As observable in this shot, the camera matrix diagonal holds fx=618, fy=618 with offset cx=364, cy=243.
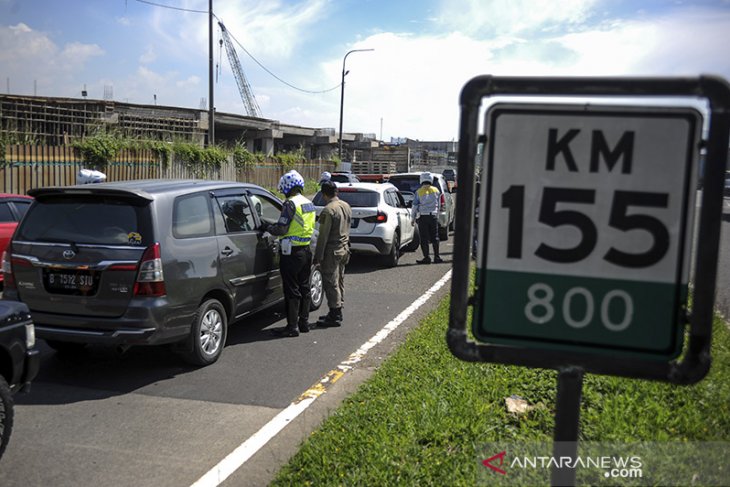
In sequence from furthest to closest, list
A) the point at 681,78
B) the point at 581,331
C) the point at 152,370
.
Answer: the point at 152,370
the point at 581,331
the point at 681,78

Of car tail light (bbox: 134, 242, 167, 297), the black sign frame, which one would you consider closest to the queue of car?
car tail light (bbox: 134, 242, 167, 297)

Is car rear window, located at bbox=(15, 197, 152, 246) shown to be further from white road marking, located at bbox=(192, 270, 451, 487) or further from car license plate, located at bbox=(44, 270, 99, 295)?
white road marking, located at bbox=(192, 270, 451, 487)

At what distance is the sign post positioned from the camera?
1411 mm

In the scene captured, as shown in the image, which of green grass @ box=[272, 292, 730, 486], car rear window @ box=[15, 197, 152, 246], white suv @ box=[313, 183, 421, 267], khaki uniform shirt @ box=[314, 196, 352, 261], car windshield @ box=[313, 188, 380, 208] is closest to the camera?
green grass @ box=[272, 292, 730, 486]

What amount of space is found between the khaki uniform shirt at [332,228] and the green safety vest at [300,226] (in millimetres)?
419

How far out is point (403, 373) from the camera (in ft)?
17.8

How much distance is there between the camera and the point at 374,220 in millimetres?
12016

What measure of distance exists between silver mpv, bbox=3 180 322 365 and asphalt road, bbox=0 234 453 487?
17.2 inches

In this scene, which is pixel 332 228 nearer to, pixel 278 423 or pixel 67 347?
pixel 67 347

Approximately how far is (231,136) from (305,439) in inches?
1710

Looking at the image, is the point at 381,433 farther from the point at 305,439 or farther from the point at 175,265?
the point at 175,265

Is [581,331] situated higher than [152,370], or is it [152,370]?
[581,331]

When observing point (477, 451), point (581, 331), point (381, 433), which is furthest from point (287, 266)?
point (581, 331)

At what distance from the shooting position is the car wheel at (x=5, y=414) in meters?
3.92
